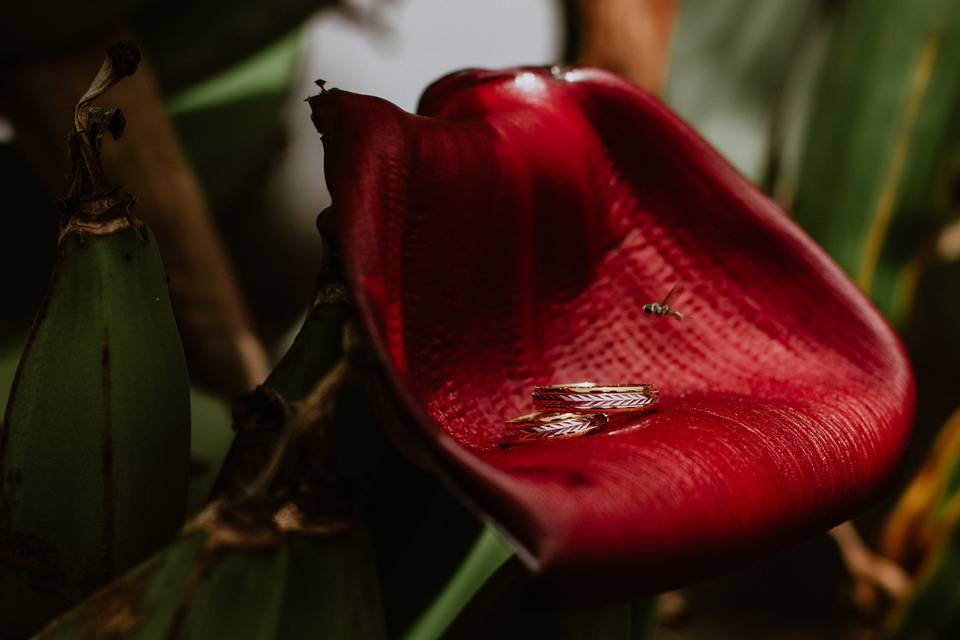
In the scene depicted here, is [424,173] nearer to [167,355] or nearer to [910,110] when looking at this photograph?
[167,355]

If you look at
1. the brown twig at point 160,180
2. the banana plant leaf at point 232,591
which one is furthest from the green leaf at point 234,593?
the brown twig at point 160,180

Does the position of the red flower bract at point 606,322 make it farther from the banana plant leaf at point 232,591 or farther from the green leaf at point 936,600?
the green leaf at point 936,600

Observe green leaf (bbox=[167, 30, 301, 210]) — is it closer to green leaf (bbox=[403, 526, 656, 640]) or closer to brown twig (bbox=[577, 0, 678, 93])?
brown twig (bbox=[577, 0, 678, 93])

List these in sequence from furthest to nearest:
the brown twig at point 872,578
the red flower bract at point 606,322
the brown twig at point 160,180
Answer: the brown twig at point 872,578, the brown twig at point 160,180, the red flower bract at point 606,322

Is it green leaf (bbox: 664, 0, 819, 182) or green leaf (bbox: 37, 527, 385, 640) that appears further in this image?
green leaf (bbox: 664, 0, 819, 182)

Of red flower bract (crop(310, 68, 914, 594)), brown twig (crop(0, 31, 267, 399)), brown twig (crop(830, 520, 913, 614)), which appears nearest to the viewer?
red flower bract (crop(310, 68, 914, 594))

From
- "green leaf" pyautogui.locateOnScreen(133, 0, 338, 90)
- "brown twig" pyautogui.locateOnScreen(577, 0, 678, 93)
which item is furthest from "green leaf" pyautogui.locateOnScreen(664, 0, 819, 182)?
"green leaf" pyautogui.locateOnScreen(133, 0, 338, 90)

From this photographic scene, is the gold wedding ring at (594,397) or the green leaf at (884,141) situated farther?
the green leaf at (884,141)

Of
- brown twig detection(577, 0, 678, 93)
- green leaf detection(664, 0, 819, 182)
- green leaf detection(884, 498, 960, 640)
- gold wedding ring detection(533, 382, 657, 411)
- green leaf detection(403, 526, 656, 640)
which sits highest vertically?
brown twig detection(577, 0, 678, 93)

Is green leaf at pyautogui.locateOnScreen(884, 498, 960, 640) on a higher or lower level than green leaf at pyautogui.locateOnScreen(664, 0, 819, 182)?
lower
